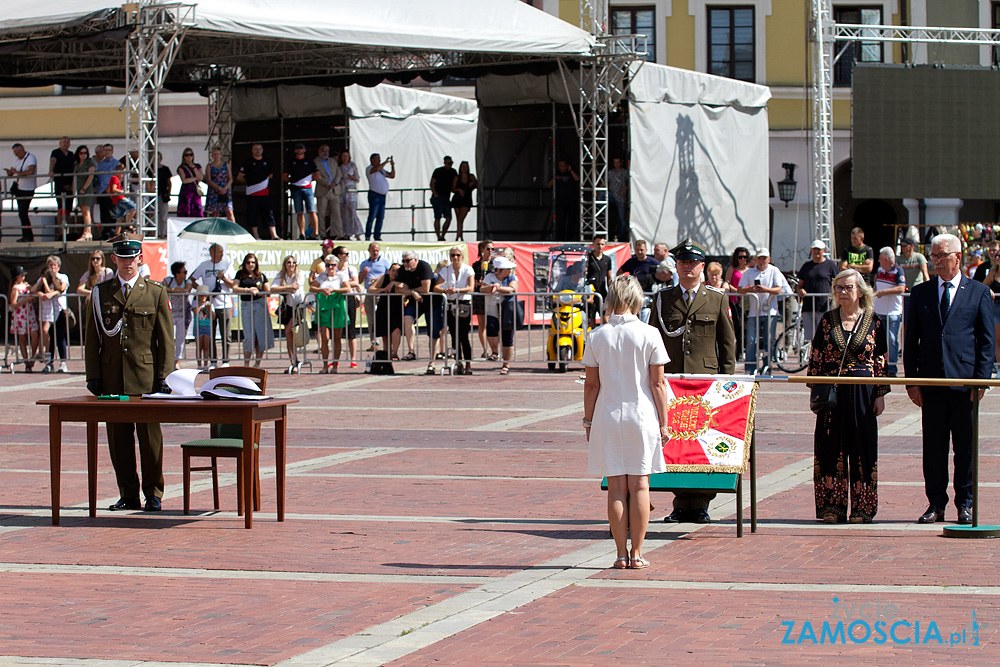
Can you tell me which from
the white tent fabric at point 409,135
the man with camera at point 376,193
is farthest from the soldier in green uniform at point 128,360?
the white tent fabric at point 409,135

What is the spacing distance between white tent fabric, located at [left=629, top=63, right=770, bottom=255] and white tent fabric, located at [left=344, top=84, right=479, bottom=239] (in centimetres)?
520

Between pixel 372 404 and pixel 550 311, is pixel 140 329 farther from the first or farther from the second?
pixel 550 311

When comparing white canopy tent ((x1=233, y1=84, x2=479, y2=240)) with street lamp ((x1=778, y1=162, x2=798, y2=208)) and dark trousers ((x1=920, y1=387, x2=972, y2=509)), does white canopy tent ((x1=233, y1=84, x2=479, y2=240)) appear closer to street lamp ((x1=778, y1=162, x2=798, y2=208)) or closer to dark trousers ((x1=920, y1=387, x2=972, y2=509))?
street lamp ((x1=778, y1=162, x2=798, y2=208))

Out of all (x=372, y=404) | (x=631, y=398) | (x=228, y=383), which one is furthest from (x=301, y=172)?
(x=631, y=398)

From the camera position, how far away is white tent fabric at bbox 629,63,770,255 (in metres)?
28.1

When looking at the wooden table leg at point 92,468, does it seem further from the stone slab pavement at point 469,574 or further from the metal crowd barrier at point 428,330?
the metal crowd barrier at point 428,330

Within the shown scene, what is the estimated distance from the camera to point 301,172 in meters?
28.4

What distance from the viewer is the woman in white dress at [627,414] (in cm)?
791

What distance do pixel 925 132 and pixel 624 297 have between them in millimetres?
21832

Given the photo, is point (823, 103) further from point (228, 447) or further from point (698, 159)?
point (228, 447)

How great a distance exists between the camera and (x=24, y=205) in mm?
27125

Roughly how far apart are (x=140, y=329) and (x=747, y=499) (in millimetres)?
4700

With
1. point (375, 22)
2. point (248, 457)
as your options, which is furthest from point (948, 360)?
point (375, 22)

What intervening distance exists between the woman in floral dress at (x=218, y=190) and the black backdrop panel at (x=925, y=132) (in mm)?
12425
